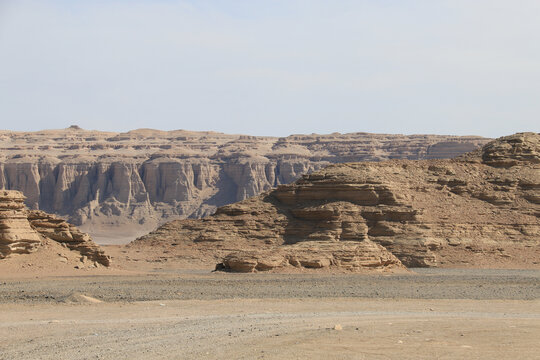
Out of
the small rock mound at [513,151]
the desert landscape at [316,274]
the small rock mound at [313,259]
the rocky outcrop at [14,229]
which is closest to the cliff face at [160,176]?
the desert landscape at [316,274]

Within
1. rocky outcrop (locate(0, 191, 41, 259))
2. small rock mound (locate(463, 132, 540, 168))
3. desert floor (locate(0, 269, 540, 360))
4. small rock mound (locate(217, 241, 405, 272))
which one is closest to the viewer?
desert floor (locate(0, 269, 540, 360))

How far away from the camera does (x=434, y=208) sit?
176ft

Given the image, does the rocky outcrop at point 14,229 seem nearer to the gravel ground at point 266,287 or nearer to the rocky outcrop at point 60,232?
the rocky outcrop at point 60,232

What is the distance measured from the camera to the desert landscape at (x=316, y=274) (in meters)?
20.3

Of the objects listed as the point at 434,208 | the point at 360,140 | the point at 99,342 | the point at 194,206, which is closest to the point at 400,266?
the point at 434,208

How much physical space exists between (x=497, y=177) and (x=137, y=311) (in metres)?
35.8

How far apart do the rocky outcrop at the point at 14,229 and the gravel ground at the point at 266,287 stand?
238cm

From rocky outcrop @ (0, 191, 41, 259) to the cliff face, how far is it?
7801cm

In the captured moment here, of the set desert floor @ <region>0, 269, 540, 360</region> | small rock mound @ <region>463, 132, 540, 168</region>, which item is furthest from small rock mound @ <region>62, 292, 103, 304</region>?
small rock mound @ <region>463, 132, 540, 168</region>

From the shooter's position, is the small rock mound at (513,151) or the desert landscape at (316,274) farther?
the small rock mound at (513,151)

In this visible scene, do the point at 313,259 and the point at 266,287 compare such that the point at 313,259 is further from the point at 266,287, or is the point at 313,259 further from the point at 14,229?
the point at 14,229

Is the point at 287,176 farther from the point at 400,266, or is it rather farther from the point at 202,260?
the point at 400,266

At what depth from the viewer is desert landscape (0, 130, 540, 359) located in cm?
2030

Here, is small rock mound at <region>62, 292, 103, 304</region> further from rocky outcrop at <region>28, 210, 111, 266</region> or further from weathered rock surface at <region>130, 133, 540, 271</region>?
weathered rock surface at <region>130, 133, 540, 271</region>
